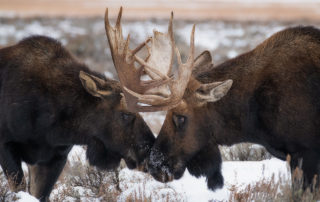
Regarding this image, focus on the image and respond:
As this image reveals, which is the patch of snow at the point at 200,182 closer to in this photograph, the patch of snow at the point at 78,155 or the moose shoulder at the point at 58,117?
the moose shoulder at the point at 58,117

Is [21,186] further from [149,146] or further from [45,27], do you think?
[45,27]

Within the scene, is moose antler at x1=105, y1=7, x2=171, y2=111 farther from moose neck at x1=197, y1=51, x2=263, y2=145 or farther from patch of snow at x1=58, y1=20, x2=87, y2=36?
patch of snow at x1=58, y1=20, x2=87, y2=36

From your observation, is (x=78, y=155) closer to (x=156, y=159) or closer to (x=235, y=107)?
(x=156, y=159)

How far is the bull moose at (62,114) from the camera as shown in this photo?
568 centimetres

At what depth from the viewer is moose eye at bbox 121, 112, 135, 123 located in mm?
5809

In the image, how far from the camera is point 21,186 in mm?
5434

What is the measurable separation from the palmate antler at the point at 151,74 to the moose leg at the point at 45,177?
53.6 inches

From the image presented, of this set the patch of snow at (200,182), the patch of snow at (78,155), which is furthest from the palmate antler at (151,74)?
the patch of snow at (78,155)

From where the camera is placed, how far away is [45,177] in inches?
246

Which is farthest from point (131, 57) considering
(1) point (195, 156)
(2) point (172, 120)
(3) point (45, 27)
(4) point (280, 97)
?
(3) point (45, 27)

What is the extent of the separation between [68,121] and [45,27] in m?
31.8

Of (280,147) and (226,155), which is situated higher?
(280,147)

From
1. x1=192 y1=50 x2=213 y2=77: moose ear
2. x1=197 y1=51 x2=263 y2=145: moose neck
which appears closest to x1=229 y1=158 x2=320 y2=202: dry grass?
x1=197 y1=51 x2=263 y2=145: moose neck

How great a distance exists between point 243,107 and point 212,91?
46 cm
